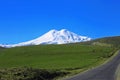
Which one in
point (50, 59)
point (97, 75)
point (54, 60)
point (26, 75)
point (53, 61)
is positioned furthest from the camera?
point (50, 59)

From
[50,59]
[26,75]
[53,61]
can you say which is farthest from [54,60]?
[26,75]

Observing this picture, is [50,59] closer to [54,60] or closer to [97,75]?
[54,60]

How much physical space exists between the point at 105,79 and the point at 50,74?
317 inches

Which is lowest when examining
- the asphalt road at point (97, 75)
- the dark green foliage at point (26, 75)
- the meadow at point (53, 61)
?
the asphalt road at point (97, 75)

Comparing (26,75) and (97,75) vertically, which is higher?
(26,75)

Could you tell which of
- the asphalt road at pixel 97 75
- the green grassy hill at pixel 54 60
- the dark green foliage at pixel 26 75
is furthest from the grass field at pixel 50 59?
the dark green foliage at pixel 26 75

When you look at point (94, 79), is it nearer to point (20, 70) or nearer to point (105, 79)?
point (105, 79)

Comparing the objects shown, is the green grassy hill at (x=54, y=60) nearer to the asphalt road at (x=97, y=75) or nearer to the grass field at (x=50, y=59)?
the grass field at (x=50, y=59)

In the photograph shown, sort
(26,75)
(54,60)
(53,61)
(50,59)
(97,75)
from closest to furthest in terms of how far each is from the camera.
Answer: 1. (26,75)
2. (97,75)
3. (53,61)
4. (54,60)
5. (50,59)

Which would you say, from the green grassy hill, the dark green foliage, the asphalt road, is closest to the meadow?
the green grassy hill

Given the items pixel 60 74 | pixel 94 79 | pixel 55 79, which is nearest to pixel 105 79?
pixel 94 79

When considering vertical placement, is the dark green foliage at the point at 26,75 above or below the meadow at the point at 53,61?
below

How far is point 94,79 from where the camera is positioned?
4141cm

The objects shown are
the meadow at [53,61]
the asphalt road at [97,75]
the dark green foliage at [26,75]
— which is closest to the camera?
the dark green foliage at [26,75]
